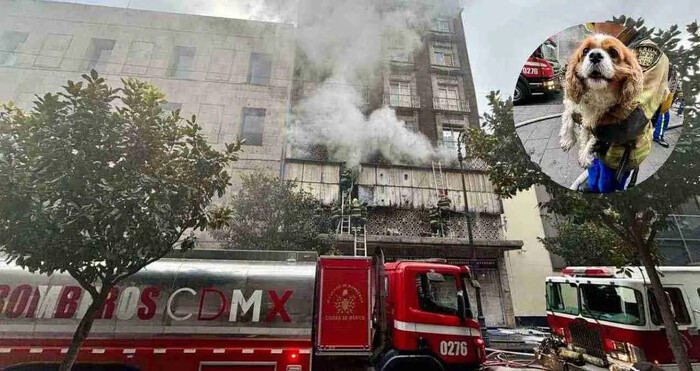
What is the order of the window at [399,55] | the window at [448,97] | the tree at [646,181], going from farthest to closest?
→ the window at [399,55], the window at [448,97], the tree at [646,181]

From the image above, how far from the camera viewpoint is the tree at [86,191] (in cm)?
428

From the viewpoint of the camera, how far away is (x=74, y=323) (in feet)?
16.8

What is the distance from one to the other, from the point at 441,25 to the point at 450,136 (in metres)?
9.98

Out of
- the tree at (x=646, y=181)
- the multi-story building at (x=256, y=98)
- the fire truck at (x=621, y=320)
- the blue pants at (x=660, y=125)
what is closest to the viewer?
the blue pants at (x=660, y=125)

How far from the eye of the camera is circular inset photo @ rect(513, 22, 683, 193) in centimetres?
236

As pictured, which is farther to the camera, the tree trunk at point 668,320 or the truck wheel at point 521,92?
the tree trunk at point 668,320

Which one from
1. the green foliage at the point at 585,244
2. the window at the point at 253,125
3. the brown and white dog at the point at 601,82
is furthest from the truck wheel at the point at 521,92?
the window at the point at 253,125

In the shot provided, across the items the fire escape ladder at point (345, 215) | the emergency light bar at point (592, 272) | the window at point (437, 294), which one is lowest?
the window at point (437, 294)

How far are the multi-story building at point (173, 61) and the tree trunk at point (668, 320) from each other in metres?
15.3

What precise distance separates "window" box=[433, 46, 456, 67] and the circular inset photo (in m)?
21.9

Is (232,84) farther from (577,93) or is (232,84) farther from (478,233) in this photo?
(577,93)

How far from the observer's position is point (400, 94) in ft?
70.4

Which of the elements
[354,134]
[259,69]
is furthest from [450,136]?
[259,69]

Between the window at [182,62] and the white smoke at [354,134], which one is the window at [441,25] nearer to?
the white smoke at [354,134]
